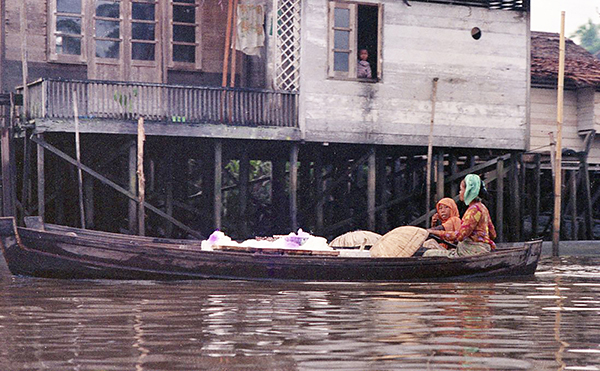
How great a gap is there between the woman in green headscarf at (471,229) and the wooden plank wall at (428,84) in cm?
541

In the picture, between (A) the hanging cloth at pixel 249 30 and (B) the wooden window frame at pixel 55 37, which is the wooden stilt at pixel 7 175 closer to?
(B) the wooden window frame at pixel 55 37

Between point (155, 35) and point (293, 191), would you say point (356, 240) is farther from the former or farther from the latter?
point (155, 35)

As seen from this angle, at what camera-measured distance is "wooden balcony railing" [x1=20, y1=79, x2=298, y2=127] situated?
1733 cm

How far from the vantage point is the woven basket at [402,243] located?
14.0 metres

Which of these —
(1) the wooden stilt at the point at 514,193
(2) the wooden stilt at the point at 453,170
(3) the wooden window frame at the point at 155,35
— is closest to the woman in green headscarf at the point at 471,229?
(2) the wooden stilt at the point at 453,170

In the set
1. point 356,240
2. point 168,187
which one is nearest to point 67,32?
point 168,187

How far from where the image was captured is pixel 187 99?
18281 mm

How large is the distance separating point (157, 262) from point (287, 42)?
6909mm

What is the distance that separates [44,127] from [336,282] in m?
6.21

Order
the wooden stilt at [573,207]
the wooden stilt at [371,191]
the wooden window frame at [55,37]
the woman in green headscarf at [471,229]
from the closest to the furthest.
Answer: the woman in green headscarf at [471,229], the wooden window frame at [55,37], the wooden stilt at [371,191], the wooden stilt at [573,207]

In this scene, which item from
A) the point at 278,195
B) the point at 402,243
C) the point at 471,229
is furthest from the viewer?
the point at 278,195

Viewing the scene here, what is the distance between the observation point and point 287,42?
62.6 ft

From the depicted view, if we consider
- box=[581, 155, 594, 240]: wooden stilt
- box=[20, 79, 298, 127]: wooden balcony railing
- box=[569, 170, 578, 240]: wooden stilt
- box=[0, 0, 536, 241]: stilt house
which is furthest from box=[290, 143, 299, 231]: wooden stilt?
box=[581, 155, 594, 240]: wooden stilt

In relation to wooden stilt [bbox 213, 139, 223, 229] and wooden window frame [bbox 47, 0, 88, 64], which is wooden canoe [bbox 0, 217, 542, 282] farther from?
wooden window frame [bbox 47, 0, 88, 64]
